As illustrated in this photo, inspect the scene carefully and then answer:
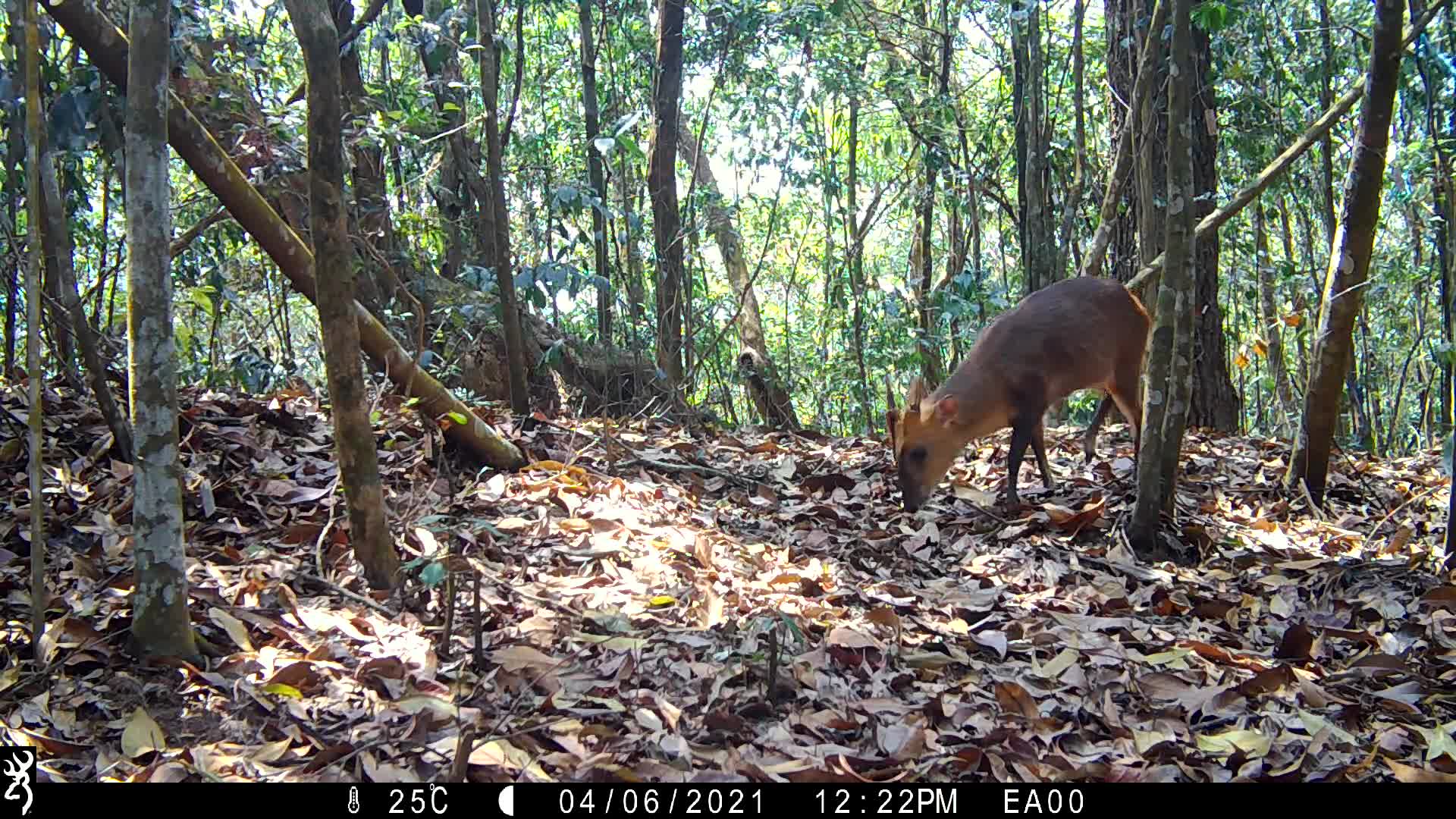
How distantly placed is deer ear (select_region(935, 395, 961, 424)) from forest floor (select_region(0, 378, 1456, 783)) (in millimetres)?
810

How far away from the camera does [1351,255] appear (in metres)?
5.48

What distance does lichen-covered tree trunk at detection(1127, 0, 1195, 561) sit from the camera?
4738 mm

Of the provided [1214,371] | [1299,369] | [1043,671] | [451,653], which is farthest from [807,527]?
[1299,369]

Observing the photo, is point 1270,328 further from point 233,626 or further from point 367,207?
point 233,626

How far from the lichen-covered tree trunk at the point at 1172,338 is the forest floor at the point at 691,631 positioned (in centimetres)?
20

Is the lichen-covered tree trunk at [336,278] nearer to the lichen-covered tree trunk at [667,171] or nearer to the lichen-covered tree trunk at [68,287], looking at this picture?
the lichen-covered tree trunk at [68,287]

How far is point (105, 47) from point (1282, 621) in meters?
5.49

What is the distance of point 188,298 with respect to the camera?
23.4 feet

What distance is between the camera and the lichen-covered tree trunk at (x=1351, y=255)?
5.23 metres

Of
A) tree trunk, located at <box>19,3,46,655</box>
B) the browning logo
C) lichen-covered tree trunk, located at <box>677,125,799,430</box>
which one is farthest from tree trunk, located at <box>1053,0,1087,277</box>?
the browning logo

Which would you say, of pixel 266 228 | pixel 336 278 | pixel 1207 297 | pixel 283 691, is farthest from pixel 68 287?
pixel 1207 297

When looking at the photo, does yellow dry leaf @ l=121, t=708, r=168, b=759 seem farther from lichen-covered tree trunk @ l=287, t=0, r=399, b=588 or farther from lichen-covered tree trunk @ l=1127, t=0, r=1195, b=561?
lichen-covered tree trunk @ l=1127, t=0, r=1195, b=561
